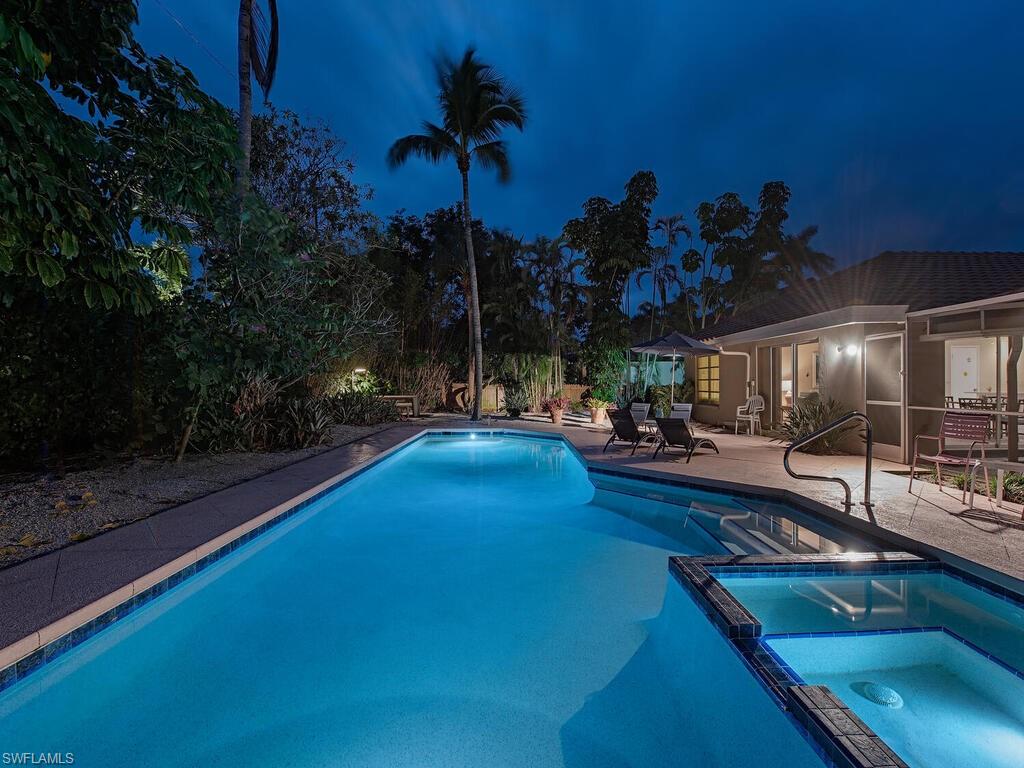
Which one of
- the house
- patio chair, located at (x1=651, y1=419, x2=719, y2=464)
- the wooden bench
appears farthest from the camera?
the wooden bench

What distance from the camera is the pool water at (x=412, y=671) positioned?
2463 millimetres

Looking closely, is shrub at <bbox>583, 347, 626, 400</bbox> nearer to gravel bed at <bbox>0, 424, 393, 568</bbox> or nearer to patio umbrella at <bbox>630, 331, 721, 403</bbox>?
patio umbrella at <bbox>630, 331, 721, 403</bbox>

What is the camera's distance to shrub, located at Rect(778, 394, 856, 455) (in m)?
8.30

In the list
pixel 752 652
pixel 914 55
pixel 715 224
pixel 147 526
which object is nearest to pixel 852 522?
pixel 752 652

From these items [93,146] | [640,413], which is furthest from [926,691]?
[640,413]

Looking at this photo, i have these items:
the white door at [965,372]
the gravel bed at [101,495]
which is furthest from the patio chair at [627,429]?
the white door at [965,372]

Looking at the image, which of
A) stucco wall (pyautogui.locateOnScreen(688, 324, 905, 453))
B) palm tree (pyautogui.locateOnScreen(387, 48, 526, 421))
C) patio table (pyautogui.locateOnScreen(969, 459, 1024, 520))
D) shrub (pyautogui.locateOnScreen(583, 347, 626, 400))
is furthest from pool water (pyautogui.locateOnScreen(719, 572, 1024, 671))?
shrub (pyautogui.locateOnScreen(583, 347, 626, 400))

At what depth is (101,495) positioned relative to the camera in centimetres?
510

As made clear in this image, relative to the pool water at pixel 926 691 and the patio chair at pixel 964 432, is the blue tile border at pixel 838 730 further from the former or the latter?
the patio chair at pixel 964 432

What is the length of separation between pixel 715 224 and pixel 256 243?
27.5 meters

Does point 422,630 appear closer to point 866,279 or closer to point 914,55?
point 866,279

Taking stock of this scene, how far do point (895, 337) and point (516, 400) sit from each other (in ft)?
35.7

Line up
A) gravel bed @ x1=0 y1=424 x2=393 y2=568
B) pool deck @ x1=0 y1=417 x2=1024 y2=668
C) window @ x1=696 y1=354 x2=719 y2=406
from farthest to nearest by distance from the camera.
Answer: window @ x1=696 y1=354 x2=719 y2=406 → gravel bed @ x1=0 y1=424 x2=393 y2=568 → pool deck @ x1=0 y1=417 x2=1024 y2=668

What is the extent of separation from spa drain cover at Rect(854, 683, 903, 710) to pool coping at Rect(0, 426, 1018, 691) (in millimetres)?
1030
